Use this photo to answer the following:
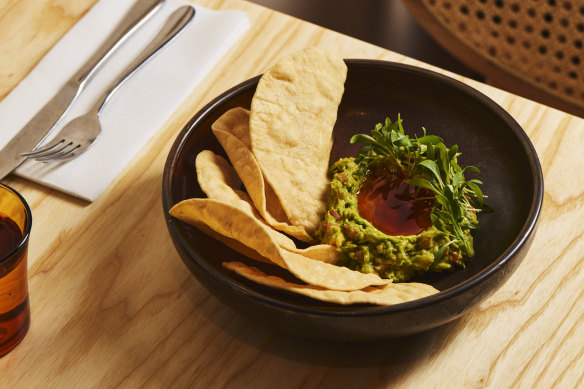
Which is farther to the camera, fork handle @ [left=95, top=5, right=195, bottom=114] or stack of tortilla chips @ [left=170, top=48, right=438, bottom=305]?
fork handle @ [left=95, top=5, right=195, bottom=114]

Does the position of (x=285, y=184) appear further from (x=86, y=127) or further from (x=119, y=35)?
(x=119, y=35)

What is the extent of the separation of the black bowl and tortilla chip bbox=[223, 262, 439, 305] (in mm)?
15

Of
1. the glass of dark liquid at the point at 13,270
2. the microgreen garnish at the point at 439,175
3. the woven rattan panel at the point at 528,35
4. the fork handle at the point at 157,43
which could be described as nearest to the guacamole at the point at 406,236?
the microgreen garnish at the point at 439,175

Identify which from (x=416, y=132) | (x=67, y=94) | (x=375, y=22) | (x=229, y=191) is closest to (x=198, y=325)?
(x=229, y=191)

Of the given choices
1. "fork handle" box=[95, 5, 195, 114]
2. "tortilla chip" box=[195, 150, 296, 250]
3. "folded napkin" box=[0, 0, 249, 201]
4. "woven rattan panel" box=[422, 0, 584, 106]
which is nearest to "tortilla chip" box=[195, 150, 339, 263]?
"tortilla chip" box=[195, 150, 296, 250]

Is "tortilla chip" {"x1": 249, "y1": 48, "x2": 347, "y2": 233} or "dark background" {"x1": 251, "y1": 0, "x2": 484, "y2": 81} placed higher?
"tortilla chip" {"x1": 249, "y1": 48, "x2": 347, "y2": 233}

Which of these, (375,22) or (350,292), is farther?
(375,22)

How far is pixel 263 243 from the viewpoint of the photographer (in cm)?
83

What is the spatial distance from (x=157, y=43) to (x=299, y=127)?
451mm

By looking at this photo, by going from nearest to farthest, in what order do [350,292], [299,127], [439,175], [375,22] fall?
[350,292]
[439,175]
[299,127]
[375,22]

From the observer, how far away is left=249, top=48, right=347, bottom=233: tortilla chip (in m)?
1.01

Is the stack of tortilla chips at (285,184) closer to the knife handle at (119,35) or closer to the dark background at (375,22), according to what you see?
the knife handle at (119,35)

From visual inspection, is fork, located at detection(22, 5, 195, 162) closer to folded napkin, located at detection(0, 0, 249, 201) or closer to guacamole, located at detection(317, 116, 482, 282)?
folded napkin, located at detection(0, 0, 249, 201)

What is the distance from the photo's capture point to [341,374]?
0.88 meters
